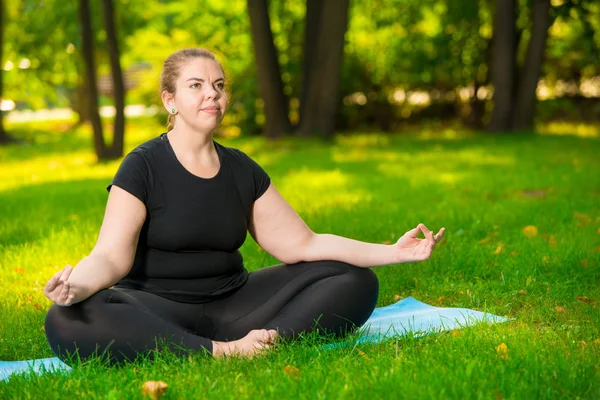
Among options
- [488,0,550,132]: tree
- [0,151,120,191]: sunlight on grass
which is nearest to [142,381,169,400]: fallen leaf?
[0,151,120,191]: sunlight on grass

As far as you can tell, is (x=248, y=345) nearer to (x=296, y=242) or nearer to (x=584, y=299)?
(x=296, y=242)

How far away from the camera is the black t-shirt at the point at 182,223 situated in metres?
4.29

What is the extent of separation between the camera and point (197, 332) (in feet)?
14.6

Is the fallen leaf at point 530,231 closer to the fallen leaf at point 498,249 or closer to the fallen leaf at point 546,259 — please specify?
the fallen leaf at point 498,249

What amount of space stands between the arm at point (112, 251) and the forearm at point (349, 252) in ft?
2.94

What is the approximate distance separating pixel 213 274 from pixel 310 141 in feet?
36.4

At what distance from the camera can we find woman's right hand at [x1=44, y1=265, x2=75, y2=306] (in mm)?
3697

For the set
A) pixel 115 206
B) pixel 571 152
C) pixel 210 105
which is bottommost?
pixel 571 152

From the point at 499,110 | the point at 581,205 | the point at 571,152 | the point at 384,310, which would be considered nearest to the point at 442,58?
the point at 499,110

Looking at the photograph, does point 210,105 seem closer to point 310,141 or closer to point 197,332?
point 197,332

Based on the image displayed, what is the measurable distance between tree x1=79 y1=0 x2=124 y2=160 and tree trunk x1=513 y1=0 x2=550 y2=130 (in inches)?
292

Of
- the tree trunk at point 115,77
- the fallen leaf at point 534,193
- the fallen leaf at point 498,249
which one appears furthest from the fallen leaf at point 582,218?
the tree trunk at point 115,77

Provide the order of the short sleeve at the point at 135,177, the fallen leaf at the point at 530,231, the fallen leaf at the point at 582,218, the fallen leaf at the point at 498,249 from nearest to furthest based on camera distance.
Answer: the short sleeve at the point at 135,177
the fallen leaf at the point at 498,249
the fallen leaf at the point at 530,231
the fallen leaf at the point at 582,218

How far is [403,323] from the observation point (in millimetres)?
4945
